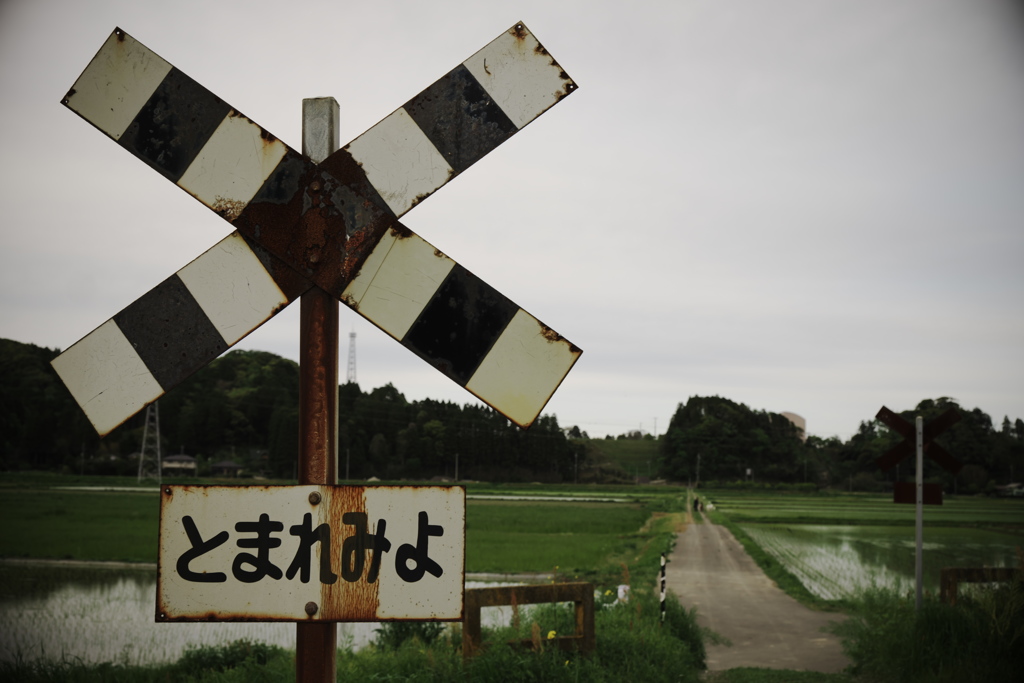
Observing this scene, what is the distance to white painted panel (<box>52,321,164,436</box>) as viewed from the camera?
1.42m

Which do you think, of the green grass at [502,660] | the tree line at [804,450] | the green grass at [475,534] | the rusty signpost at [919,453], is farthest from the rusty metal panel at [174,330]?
the tree line at [804,450]

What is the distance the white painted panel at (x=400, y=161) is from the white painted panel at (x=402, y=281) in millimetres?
102

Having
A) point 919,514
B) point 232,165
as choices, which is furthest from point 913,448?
point 232,165

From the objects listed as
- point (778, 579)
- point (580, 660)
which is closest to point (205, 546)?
point (580, 660)

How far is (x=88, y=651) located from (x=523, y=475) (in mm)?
69332

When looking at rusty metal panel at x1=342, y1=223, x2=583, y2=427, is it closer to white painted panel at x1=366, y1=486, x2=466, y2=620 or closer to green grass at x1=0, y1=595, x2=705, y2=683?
white painted panel at x1=366, y1=486, x2=466, y2=620

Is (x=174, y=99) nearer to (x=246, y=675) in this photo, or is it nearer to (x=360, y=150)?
(x=360, y=150)

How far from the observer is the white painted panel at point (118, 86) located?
1.48 metres

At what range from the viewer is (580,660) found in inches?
211

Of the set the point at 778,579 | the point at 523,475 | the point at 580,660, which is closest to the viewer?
the point at 580,660

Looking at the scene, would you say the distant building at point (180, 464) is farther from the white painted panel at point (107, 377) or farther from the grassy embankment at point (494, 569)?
the white painted panel at point (107, 377)

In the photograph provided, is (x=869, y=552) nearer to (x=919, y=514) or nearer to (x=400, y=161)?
(x=919, y=514)

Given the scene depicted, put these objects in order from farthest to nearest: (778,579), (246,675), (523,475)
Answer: (523,475), (778,579), (246,675)

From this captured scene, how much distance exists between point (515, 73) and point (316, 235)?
21.6 inches
